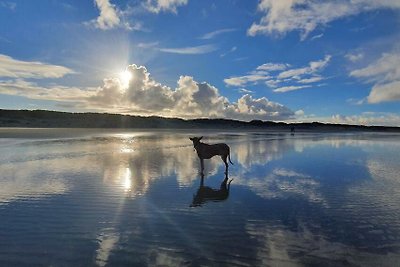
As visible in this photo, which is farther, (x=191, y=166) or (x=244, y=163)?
(x=244, y=163)

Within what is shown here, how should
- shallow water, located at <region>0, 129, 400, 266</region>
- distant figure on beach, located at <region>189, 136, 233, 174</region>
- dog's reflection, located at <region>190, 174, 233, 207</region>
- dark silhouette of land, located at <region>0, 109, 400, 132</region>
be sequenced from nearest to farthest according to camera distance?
shallow water, located at <region>0, 129, 400, 266</region>
dog's reflection, located at <region>190, 174, 233, 207</region>
distant figure on beach, located at <region>189, 136, 233, 174</region>
dark silhouette of land, located at <region>0, 109, 400, 132</region>

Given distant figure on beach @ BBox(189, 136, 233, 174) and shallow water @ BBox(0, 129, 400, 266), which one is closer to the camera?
shallow water @ BBox(0, 129, 400, 266)

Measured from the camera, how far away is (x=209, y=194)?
11695 millimetres

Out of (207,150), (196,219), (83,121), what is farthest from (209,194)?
(83,121)

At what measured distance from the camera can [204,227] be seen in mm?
7863

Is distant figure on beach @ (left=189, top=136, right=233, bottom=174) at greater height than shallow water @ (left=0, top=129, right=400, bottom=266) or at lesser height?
greater

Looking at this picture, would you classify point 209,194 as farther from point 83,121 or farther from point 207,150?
point 83,121

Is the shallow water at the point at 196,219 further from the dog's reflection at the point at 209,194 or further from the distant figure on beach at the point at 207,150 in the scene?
the distant figure on beach at the point at 207,150

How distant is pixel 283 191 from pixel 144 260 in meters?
7.27

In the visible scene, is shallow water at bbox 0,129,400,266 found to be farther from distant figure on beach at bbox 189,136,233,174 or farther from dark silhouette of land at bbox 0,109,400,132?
dark silhouette of land at bbox 0,109,400,132

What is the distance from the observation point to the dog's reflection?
10586 mm

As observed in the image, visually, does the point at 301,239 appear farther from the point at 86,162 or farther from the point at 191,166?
the point at 86,162

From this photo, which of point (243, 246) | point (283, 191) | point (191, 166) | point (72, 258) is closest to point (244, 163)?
point (191, 166)

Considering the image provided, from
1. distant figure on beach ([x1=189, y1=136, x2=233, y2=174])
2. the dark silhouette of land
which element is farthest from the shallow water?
the dark silhouette of land
